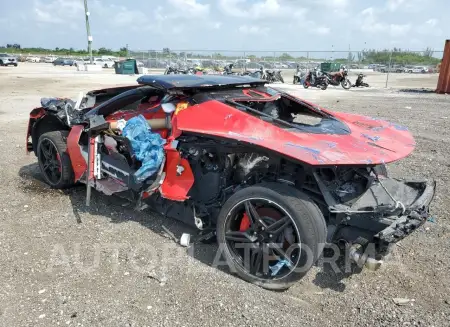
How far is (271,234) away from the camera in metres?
2.84

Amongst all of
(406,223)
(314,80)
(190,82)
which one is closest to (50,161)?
(190,82)

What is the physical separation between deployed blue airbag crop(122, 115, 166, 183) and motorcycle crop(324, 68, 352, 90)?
19189 millimetres

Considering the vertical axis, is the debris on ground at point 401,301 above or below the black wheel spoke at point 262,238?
below

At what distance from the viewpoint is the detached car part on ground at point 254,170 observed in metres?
2.68

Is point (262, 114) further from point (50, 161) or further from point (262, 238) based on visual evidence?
point (50, 161)

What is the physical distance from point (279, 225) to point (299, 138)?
2.21 ft

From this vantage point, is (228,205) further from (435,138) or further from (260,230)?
(435,138)

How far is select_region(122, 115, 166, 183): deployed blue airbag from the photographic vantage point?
3359 millimetres

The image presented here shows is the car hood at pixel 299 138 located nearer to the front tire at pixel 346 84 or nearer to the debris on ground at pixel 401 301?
the debris on ground at pixel 401 301

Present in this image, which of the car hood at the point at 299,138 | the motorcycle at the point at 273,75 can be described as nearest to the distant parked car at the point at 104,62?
the motorcycle at the point at 273,75

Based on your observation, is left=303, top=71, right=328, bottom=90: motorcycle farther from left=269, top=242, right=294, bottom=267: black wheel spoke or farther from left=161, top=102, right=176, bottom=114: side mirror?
left=269, top=242, right=294, bottom=267: black wheel spoke

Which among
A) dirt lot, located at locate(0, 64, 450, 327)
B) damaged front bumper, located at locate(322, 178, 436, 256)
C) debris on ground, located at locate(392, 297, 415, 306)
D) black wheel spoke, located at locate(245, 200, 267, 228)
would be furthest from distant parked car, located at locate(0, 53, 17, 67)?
debris on ground, located at locate(392, 297, 415, 306)

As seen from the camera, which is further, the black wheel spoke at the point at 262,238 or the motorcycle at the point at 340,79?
the motorcycle at the point at 340,79

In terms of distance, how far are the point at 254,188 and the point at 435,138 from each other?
6264 mm
